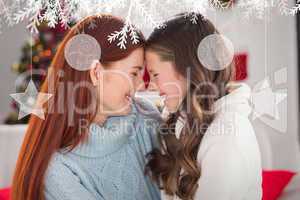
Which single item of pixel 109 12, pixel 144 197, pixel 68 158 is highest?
pixel 109 12

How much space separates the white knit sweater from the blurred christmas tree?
0.45m

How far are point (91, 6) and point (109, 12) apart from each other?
0.16 feet

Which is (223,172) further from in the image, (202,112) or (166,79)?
(166,79)

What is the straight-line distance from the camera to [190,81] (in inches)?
40.1

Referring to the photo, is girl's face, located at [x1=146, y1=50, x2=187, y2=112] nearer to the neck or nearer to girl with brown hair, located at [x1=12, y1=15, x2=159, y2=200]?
girl with brown hair, located at [x1=12, y1=15, x2=159, y2=200]

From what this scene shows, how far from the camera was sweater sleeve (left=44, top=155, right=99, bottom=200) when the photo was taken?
1031 mm

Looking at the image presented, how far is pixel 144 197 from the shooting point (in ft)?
3.55

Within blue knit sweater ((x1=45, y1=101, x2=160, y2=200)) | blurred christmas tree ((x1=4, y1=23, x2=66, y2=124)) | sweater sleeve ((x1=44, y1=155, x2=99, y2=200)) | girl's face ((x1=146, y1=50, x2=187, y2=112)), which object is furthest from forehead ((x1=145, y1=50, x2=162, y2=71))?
sweater sleeve ((x1=44, y1=155, x2=99, y2=200))

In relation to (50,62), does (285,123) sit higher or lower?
lower

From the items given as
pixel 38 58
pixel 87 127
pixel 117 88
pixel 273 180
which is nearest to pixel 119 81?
pixel 117 88

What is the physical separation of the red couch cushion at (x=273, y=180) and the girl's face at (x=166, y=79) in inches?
13.0

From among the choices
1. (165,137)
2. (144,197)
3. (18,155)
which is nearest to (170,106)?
(165,137)

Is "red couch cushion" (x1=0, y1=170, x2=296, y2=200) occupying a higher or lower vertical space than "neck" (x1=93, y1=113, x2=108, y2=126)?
lower

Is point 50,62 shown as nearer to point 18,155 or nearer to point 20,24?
point 20,24
